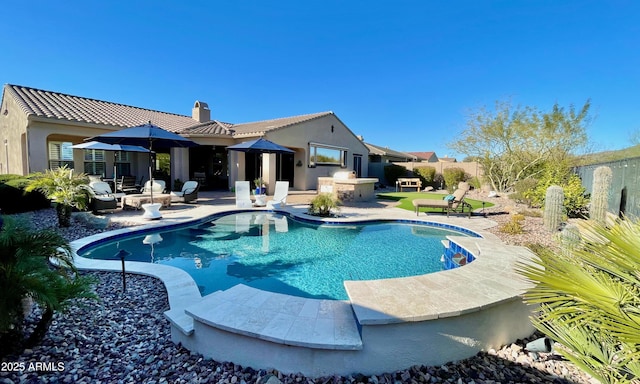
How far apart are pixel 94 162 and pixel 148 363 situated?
763 inches

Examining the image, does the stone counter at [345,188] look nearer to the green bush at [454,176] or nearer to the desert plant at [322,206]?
the desert plant at [322,206]

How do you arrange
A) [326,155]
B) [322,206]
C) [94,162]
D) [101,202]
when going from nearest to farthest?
1. [101,202]
2. [322,206]
3. [94,162]
4. [326,155]

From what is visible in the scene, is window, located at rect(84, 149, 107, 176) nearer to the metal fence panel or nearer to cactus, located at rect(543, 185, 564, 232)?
cactus, located at rect(543, 185, 564, 232)

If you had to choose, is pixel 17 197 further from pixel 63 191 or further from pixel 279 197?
pixel 279 197

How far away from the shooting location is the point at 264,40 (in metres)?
15.9

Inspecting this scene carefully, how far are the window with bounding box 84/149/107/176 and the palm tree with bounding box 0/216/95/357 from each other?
17.8 meters

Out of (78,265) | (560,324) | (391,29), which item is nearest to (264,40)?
(391,29)

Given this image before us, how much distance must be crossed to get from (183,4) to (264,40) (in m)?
5.14

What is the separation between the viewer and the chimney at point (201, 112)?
20500mm

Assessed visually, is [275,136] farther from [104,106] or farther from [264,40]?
[104,106]

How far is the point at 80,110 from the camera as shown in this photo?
48.0ft

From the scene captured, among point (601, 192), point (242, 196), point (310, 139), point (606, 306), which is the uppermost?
point (310, 139)

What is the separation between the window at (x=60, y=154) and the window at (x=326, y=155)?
14.7 metres

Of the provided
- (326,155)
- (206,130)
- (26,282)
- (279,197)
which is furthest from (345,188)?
(26,282)
